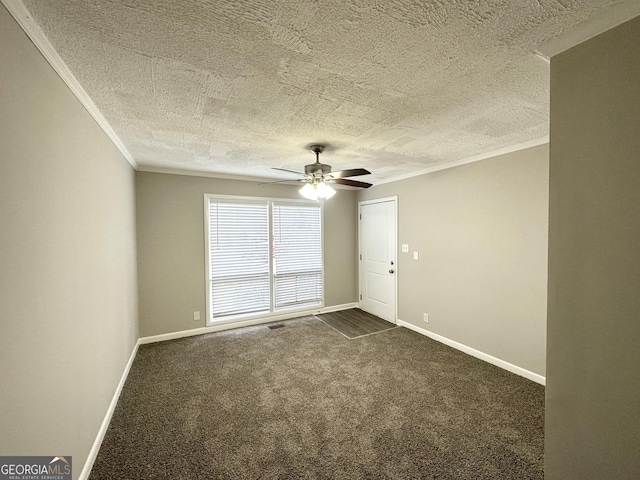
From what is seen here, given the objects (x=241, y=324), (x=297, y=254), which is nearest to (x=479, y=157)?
(x=297, y=254)

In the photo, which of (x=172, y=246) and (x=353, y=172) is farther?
(x=172, y=246)

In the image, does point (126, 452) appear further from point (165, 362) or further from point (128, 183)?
point (128, 183)

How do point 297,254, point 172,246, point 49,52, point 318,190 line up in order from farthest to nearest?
point 297,254, point 172,246, point 318,190, point 49,52

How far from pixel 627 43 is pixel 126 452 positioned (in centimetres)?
357

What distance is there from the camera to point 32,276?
1.16 metres

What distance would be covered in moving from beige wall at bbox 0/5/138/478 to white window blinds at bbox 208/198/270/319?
76.0 inches

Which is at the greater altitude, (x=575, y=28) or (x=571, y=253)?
(x=575, y=28)

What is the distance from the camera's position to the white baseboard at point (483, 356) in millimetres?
2770

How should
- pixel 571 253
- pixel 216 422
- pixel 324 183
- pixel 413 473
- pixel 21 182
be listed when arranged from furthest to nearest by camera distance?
pixel 324 183
pixel 216 422
pixel 413 473
pixel 571 253
pixel 21 182

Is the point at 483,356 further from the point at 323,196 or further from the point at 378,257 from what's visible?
the point at 323,196

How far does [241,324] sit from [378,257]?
262 cm

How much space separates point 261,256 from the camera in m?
4.51

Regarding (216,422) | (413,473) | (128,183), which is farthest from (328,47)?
(128,183)

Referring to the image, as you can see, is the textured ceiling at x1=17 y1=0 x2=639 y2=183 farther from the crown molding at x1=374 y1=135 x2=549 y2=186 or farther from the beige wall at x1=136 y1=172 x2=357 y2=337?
the beige wall at x1=136 y1=172 x2=357 y2=337
